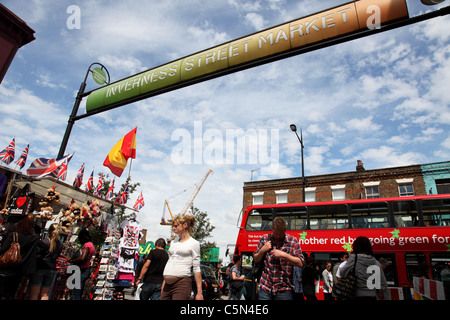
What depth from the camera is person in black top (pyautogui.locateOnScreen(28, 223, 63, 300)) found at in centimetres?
533

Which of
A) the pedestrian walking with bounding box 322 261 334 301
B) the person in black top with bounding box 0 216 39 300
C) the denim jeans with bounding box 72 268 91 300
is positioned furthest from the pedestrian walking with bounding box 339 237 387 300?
the person in black top with bounding box 0 216 39 300

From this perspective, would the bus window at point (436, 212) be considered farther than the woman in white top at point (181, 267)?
Yes

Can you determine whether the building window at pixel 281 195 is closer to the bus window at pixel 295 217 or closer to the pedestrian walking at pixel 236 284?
the bus window at pixel 295 217

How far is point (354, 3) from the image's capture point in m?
3.78

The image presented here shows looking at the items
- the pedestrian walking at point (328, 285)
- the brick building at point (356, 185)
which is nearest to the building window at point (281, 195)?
the brick building at point (356, 185)

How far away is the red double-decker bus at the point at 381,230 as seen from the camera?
29.5 feet

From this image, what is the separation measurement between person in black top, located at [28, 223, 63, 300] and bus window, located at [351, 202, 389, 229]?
9806mm

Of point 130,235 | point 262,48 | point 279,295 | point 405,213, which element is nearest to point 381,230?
point 405,213

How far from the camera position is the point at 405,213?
9.91 metres

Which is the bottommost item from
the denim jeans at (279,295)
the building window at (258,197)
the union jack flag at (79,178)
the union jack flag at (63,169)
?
→ the denim jeans at (279,295)

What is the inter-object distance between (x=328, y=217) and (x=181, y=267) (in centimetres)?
847

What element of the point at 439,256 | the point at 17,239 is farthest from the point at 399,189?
the point at 17,239

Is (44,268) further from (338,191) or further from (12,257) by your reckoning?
(338,191)
